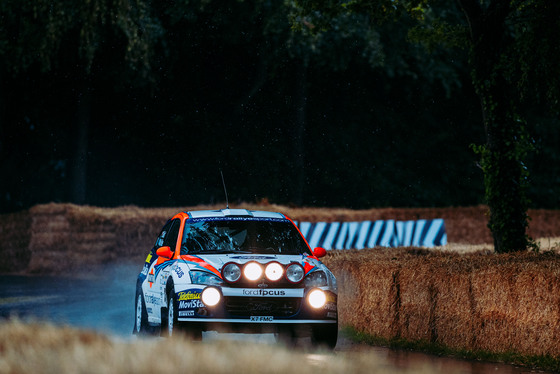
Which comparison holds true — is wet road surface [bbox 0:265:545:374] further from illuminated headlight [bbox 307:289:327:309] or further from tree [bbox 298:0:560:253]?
tree [bbox 298:0:560:253]

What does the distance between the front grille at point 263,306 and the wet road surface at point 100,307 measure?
2.10 feet

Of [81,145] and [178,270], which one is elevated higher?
[81,145]

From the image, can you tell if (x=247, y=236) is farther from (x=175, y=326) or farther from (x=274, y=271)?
(x=175, y=326)

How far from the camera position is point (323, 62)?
141 feet

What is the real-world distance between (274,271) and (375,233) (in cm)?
1763

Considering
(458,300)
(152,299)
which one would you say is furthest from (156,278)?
(458,300)

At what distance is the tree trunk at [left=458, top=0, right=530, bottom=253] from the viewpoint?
702 inches

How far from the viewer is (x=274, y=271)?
1166 centimetres

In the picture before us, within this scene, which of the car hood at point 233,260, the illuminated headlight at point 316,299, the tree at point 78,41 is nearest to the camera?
the car hood at point 233,260

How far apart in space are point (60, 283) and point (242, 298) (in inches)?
572

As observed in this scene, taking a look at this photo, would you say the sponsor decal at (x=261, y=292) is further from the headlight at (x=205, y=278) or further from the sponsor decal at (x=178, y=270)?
the sponsor decal at (x=178, y=270)

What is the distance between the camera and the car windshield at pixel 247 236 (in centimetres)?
1272

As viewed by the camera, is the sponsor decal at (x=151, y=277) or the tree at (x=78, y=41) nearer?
the sponsor decal at (x=151, y=277)

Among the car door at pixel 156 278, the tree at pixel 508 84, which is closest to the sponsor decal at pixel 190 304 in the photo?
the car door at pixel 156 278
